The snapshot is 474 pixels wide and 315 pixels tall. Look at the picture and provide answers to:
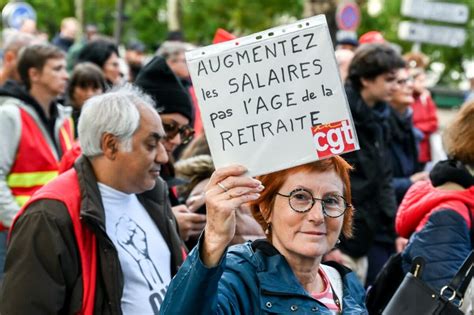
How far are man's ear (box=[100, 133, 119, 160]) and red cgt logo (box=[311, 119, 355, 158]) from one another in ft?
5.88

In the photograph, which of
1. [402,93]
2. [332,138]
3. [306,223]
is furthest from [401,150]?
[332,138]

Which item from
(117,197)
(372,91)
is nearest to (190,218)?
(117,197)

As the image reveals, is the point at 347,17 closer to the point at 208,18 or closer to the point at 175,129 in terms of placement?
the point at 175,129

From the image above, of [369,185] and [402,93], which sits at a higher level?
[402,93]

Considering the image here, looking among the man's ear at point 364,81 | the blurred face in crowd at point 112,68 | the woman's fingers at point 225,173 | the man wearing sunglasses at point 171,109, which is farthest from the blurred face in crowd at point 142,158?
the blurred face in crowd at point 112,68

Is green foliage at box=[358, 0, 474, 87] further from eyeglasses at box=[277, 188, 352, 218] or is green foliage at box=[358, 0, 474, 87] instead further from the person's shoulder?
eyeglasses at box=[277, 188, 352, 218]

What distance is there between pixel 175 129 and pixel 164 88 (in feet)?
1.08

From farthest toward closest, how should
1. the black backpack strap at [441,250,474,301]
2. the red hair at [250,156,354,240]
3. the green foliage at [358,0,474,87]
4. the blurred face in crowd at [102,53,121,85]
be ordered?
1. the green foliage at [358,0,474,87]
2. the blurred face in crowd at [102,53,121,85]
3. the black backpack strap at [441,250,474,301]
4. the red hair at [250,156,354,240]

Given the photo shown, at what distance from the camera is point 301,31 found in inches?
133

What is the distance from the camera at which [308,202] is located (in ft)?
11.6

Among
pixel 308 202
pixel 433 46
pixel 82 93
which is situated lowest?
pixel 433 46

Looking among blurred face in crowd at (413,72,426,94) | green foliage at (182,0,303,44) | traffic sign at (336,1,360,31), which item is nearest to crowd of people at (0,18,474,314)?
blurred face in crowd at (413,72,426,94)

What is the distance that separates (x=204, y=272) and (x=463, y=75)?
149 feet

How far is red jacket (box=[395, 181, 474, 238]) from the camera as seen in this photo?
4.95m
